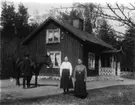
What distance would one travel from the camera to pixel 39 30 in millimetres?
22672

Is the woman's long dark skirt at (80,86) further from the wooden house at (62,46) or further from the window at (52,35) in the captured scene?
the window at (52,35)

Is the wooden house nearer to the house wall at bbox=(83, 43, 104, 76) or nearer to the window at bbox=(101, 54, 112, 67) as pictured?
the house wall at bbox=(83, 43, 104, 76)

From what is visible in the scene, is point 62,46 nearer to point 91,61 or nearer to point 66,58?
point 91,61

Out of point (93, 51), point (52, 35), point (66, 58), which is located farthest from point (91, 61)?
point (66, 58)

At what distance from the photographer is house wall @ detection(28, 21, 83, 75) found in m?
20.9

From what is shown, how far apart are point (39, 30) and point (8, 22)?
1161cm

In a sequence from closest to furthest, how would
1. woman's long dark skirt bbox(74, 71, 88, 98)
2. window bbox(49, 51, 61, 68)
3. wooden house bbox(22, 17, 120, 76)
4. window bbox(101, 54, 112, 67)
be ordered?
1. woman's long dark skirt bbox(74, 71, 88, 98)
2. wooden house bbox(22, 17, 120, 76)
3. window bbox(49, 51, 61, 68)
4. window bbox(101, 54, 112, 67)

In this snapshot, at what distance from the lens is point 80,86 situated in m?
10.5

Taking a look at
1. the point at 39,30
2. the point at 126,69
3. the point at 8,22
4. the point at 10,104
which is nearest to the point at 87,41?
the point at 39,30

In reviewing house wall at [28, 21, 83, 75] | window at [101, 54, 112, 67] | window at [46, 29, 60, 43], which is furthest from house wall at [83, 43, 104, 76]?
window at [46, 29, 60, 43]

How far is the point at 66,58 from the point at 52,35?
11.5m

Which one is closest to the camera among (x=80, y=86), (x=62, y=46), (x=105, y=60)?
(x=80, y=86)

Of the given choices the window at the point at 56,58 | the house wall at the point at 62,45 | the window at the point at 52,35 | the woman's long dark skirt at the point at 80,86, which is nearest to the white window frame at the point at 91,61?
the house wall at the point at 62,45

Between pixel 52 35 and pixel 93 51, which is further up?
pixel 52 35
